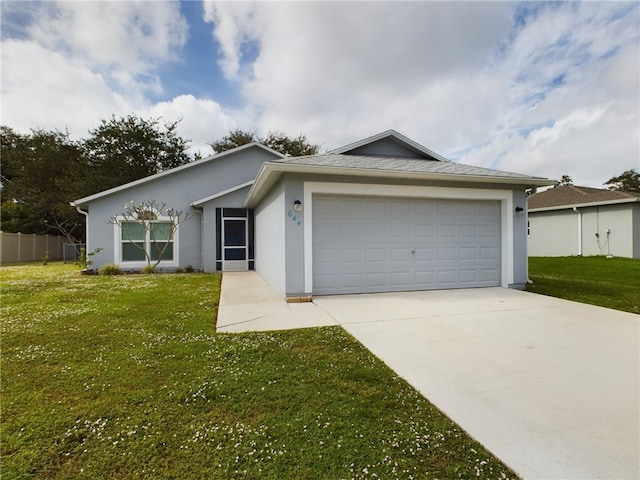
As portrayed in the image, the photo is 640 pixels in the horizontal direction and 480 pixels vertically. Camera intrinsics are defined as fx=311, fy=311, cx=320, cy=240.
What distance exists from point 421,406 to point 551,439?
2.98 feet

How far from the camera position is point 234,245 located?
44.3ft

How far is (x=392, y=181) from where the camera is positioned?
7562 mm

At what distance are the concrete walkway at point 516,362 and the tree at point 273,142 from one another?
22.9 metres

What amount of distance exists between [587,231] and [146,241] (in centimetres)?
2314

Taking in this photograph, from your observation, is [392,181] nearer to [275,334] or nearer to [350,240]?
[350,240]

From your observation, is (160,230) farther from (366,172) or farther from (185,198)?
(366,172)

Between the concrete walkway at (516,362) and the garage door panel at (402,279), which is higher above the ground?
the garage door panel at (402,279)

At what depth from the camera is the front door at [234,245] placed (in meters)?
13.4

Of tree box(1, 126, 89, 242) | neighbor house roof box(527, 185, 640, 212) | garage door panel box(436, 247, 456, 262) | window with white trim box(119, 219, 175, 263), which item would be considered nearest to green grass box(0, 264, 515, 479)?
garage door panel box(436, 247, 456, 262)

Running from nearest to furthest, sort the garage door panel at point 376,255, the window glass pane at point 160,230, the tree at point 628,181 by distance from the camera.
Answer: the garage door panel at point 376,255 < the window glass pane at point 160,230 < the tree at point 628,181

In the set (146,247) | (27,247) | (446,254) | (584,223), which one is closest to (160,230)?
(146,247)

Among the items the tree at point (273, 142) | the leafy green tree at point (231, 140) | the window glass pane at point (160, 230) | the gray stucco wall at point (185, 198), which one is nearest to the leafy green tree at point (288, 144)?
Answer: the tree at point (273, 142)

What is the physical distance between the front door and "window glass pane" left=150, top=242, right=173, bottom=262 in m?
2.28

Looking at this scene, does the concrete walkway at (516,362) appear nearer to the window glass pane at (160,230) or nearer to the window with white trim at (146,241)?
the window with white trim at (146,241)
